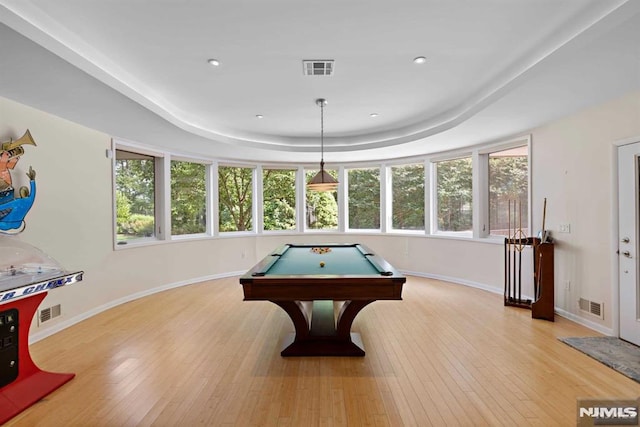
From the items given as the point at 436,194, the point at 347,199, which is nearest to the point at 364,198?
the point at 347,199

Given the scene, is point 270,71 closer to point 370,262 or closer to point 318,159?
point 370,262

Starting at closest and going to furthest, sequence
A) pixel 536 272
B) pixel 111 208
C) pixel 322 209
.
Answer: pixel 536 272 < pixel 111 208 < pixel 322 209

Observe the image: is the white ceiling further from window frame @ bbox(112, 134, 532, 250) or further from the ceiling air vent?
window frame @ bbox(112, 134, 532, 250)

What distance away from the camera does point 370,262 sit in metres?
3.46

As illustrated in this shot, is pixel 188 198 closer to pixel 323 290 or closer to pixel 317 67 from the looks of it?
pixel 317 67

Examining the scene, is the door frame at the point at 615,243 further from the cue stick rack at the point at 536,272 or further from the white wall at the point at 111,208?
the cue stick rack at the point at 536,272

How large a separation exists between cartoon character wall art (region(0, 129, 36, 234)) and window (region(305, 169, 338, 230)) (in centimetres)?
498

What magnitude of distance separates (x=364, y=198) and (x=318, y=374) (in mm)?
5002

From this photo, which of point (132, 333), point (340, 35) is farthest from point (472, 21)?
point (132, 333)

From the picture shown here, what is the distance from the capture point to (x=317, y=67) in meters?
3.20

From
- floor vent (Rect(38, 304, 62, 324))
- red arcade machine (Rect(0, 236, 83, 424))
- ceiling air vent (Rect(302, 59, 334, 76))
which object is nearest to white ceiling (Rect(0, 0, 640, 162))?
ceiling air vent (Rect(302, 59, 334, 76))

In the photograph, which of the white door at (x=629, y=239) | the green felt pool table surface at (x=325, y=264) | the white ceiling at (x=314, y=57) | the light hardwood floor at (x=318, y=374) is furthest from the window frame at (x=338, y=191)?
the green felt pool table surface at (x=325, y=264)

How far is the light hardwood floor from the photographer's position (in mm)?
2205

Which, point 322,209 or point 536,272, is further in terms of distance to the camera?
point 322,209
